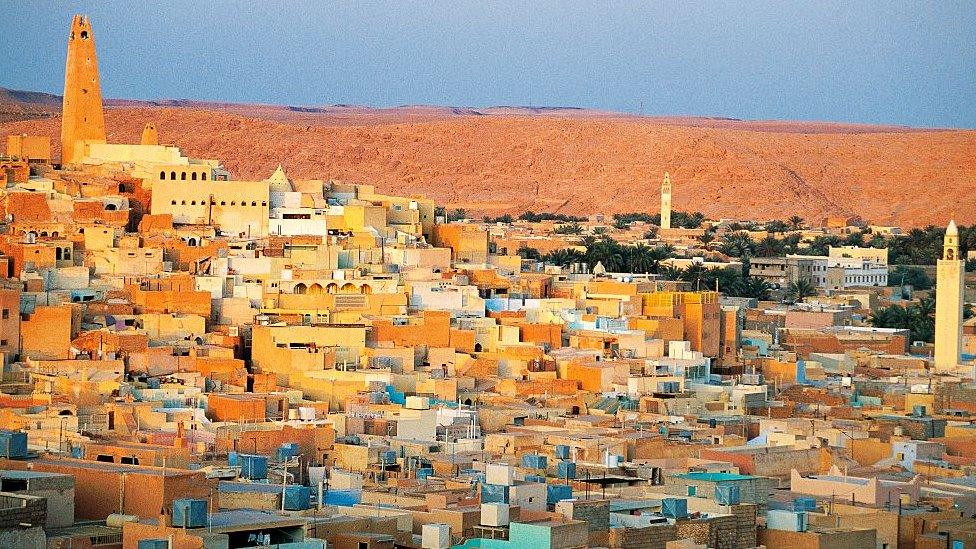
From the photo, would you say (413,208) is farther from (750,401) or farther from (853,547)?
(853,547)

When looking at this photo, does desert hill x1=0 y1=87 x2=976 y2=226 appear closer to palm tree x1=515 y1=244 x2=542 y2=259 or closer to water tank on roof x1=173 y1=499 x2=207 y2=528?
palm tree x1=515 y1=244 x2=542 y2=259

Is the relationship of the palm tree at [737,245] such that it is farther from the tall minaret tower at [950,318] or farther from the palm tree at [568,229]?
the tall minaret tower at [950,318]

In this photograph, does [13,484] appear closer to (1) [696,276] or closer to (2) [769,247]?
(1) [696,276]

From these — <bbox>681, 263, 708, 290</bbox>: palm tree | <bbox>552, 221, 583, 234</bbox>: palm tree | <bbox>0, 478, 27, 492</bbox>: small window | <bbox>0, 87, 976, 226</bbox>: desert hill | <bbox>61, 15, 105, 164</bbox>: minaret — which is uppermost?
<bbox>0, 87, 976, 226</bbox>: desert hill

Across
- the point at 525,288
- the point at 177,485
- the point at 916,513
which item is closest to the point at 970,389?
the point at 525,288

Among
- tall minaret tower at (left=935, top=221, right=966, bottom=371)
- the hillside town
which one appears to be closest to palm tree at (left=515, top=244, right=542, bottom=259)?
the hillside town

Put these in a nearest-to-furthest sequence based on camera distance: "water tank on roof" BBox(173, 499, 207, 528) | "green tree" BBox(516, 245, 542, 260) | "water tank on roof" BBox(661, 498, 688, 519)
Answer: "water tank on roof" BBox(173, 499, 207, 528) < "water tank on roof" BBox(661, 498, 688, 519) < "green tree" BBox(516, 245, 542, 260)
